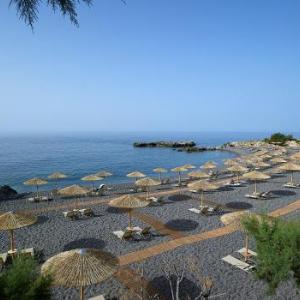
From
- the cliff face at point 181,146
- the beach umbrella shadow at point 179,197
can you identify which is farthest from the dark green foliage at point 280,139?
the beach umbrella shadow at point 179,197

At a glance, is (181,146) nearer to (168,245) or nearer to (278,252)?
(168,245)

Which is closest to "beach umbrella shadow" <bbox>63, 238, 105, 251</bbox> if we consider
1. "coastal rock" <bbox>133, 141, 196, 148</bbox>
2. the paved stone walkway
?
the paved stone walkway

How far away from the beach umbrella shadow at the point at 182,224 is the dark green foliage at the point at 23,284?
10.5 metres

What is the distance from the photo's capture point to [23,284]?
18.4ft

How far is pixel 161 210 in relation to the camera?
19375 millimetres

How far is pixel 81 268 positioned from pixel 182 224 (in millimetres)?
8990

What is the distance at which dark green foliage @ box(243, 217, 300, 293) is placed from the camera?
741cm

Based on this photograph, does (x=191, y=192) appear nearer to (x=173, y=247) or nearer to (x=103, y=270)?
(x=173, y=247)

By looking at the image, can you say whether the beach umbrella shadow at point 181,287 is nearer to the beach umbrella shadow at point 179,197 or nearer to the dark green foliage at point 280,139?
the beach umbrella shadow at point 179,197

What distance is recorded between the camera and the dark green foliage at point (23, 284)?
213 inches

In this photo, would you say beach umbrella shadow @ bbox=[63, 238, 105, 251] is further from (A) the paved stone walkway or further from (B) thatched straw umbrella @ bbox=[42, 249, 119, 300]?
(B) thatched straw umbrella @ bbox=[42, 249, 119, 300]

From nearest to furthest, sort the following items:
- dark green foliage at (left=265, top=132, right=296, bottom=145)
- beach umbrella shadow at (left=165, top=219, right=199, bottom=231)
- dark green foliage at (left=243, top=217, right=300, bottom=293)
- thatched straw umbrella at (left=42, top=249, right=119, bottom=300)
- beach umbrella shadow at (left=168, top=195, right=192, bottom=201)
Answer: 1. dark green foliage at (left=243, top=217, right=300, bottom=293)
2. thatched straw umbrella at (left=42, top=249, right=119, bottom=300)
3. beach umbrella shadow at (left=165, top=219, right=199, bottom=231)
4. beach umbrella shadow at (left=168, top=195, right=192, bottom=201)
5. dark green foliage at (left=265, top=132, right=296, bottom=145)

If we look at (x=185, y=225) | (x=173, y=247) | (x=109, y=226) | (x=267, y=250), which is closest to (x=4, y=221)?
(x=109, y=226)

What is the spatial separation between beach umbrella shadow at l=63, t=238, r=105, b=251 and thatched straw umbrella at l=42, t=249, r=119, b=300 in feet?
16.2
